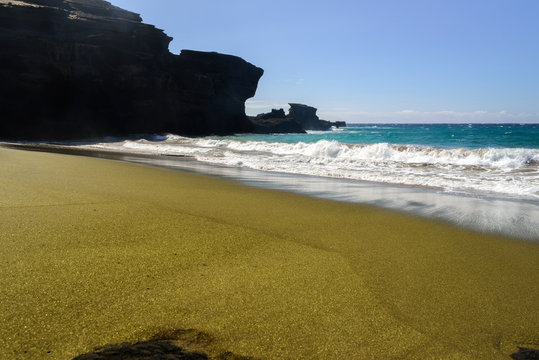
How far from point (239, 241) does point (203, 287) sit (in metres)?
0.99

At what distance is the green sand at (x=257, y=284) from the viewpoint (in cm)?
169

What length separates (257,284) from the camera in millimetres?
2250

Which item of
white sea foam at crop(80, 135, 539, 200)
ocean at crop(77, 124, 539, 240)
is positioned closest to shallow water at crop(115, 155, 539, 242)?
ocean at crop(77, 124, 539, 240)

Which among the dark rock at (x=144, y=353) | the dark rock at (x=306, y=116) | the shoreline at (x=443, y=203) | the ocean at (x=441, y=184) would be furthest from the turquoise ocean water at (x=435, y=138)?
the dark rock at (x=306, y=116)

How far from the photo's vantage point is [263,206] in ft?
16.1

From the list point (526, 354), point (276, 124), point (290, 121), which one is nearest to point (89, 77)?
point (276, 124)

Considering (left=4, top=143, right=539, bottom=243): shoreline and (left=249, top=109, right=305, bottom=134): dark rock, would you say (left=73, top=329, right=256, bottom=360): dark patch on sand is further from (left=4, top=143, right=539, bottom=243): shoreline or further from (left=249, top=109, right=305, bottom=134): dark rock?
(left=249, top=109, right=305, bottom=134): dark rock

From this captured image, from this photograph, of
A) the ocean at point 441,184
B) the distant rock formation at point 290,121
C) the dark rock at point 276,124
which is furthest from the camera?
the distant rock formation at point 290,121

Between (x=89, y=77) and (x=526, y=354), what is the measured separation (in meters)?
38.7

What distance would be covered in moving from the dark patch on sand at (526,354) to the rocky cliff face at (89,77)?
3525 centimetres

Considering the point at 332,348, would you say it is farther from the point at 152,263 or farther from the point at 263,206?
the point at 263,206

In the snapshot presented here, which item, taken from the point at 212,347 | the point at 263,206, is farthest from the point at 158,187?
the point at 212,347

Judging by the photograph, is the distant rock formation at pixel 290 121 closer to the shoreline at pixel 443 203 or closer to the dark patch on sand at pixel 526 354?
the shoreline at pixel 443 203

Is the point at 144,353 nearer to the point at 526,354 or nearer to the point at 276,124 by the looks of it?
the point at 526,354
